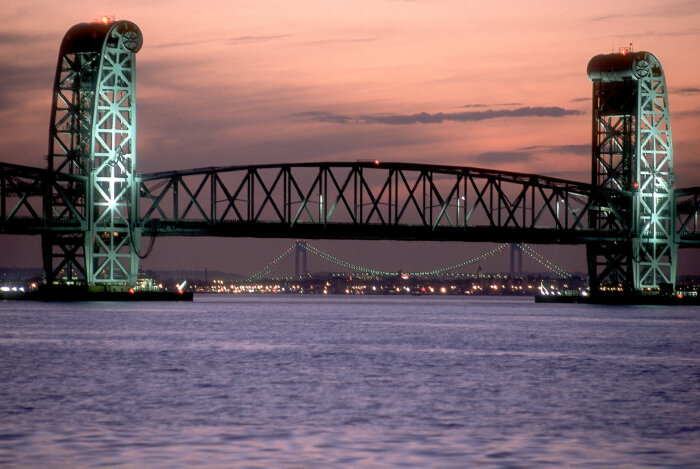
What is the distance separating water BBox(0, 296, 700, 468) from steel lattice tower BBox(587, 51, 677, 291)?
75.6 metres

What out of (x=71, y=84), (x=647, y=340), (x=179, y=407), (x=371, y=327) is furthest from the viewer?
(x=71, y=84)

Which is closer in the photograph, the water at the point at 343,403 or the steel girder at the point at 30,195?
the water at the point at 343,403

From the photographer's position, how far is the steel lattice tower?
5349 inches

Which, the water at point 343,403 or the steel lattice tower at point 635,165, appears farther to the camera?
the steel lattice tower at point 635,165

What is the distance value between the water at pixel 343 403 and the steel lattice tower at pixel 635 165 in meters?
75.6

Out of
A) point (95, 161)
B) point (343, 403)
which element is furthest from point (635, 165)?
point (343, 403)

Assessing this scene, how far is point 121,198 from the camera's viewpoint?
404 ft

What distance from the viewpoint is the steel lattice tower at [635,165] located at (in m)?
136

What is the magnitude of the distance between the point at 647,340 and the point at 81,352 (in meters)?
31.8

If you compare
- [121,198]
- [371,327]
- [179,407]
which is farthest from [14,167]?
[179,407]

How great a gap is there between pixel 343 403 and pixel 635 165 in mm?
Result: 109477

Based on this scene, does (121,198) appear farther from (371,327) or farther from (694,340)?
(694,340)

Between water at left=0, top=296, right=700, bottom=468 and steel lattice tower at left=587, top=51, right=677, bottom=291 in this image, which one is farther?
steel lattice tower at left=587, top=51, right=677, bottom=291

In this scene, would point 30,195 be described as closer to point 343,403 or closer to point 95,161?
point 95,161
